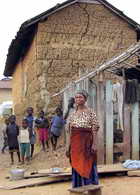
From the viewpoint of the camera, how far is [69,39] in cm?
1278

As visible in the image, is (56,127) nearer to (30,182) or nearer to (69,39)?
(69,39)

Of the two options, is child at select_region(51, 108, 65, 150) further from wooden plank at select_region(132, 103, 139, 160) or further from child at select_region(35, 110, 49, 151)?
wooden plank at select_region(132, 103, 139, 160)

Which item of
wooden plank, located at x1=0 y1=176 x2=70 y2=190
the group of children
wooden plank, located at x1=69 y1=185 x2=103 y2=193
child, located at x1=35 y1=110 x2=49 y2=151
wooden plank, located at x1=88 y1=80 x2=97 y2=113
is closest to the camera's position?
wooden plank, located at x1=69 y1=185 x2=103 y2=193

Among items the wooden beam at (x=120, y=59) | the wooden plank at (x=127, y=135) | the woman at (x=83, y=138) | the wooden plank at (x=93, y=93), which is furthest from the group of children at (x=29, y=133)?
the woman at (x=83, y=138)

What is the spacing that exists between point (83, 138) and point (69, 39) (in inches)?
304

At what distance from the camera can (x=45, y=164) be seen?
380 inches

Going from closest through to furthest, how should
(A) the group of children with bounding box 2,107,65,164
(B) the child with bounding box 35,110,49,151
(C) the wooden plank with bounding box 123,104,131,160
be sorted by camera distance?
(C) the wooden plank with bounding box 123,104,131,160 < (A) the group of children with bounding box 2,107,65,164 < (B) the child with bounding box 35,110,49,151

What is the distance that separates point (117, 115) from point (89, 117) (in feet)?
10.1

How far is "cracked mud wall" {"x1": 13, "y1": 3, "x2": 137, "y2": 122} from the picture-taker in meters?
12.4

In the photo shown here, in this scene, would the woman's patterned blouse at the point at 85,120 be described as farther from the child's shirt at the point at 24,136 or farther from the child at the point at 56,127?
the child at the point at 56,127

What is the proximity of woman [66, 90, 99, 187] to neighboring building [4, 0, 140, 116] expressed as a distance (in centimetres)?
684

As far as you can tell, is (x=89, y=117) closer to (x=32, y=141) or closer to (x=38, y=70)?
(x=32, y=141)

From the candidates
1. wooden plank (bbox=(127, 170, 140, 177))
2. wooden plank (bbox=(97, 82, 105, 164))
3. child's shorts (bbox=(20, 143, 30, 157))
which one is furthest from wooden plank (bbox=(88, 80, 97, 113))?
child's shorts (bbox=(20, 143, 30, 157))

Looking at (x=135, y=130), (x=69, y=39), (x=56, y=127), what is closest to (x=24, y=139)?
A: (x=56, y=127)
